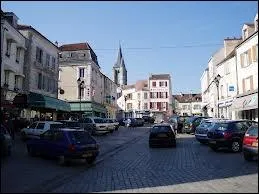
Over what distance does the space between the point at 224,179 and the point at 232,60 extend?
117 ft

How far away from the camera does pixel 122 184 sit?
38.9 feet

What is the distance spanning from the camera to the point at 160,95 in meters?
110

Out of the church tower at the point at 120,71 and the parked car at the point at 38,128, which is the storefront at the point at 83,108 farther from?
the church tower at the point at 120,71

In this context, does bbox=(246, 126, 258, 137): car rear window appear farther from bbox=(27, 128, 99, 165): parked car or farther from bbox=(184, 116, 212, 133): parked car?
bbox=(184, 116, 212, 133): parked car

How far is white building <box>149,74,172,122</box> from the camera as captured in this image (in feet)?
360

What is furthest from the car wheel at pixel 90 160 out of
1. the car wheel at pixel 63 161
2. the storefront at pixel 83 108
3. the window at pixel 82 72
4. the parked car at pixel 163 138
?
the window at pixel 82 72

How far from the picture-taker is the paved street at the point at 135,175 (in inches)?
436

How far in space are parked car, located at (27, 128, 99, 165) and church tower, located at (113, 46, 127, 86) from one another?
12471 centimetres

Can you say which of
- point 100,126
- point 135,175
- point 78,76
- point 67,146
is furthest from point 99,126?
point 78,76

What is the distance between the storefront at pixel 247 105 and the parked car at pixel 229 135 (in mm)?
14977

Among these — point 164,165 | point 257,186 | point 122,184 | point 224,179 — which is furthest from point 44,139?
point 257,186

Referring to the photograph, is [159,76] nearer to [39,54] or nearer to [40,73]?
[40,73]

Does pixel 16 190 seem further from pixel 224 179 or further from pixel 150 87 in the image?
pixel 150 87

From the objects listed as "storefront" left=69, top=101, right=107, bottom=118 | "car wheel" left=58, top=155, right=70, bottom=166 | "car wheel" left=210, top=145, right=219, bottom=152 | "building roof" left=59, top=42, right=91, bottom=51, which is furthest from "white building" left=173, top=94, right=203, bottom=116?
"car wheel" left=58, top=155, right=70, bottom=166
